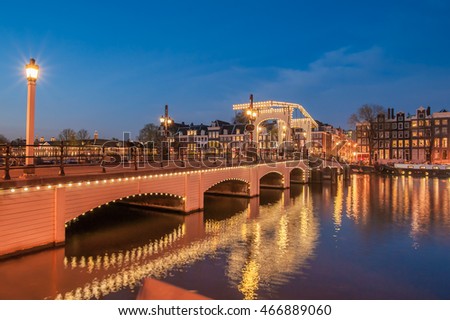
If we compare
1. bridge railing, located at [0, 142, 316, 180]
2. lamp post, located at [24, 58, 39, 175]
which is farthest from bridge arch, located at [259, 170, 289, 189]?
lamp post, located at [24, 58, 39, 175]

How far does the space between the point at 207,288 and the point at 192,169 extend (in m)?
11.6

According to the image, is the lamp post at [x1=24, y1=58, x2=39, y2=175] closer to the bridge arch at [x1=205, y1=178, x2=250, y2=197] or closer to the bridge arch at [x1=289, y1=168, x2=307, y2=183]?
the bridge arch at [x1=205, y1=178, x2=250, y2=197]

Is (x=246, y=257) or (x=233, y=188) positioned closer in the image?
(x=246, y=257)

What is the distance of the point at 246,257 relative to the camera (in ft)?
44.3

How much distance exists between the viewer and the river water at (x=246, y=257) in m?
10.2

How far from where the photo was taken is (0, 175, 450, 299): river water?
33.5ft

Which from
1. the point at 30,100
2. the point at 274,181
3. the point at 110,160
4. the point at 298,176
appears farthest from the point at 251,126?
the point at 298,176

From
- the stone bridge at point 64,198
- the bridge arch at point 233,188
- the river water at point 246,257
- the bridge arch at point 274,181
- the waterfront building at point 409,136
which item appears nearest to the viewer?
the river water at point 246,257

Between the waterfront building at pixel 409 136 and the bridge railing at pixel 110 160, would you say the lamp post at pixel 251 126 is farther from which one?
the waterfront building at pixel 409 136

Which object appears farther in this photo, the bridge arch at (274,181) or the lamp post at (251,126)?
the bridge arch at (274,181)

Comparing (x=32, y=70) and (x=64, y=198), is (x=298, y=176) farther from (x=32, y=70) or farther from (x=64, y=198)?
(x=32, y=70)

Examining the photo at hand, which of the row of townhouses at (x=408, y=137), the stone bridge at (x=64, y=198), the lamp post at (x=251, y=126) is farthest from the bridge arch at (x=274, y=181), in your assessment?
the row of townhouses at (x=408, y=137)

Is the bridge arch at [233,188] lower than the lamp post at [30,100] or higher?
lower
